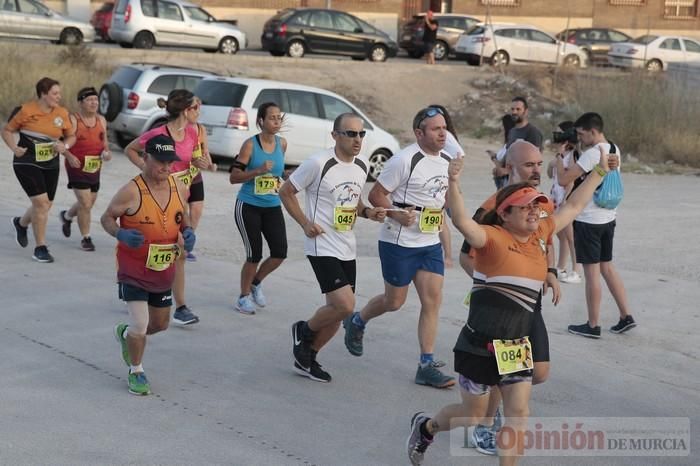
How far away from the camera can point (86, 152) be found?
1164 centimetres

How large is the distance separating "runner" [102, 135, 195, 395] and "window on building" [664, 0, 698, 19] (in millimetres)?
46978

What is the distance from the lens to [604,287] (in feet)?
38.2

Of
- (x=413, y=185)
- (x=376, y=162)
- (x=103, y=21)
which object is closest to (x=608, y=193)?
(x=413, y=185)

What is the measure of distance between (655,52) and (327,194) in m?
32.1

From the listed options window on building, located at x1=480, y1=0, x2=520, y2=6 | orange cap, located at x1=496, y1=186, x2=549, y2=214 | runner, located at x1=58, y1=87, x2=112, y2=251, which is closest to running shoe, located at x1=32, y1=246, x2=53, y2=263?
runner, located at x1=58, y1=87, x2=112, y2=251

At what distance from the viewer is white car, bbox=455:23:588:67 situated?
118 feet

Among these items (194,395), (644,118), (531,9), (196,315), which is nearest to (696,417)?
(194,395)

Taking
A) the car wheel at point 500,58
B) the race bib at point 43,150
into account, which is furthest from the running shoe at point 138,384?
the car wheel at point 500,58

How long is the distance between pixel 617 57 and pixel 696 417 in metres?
31.5

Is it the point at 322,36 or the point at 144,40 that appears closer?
the point at 144,40

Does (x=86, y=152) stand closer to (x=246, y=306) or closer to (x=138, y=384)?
(x=246, y=306)

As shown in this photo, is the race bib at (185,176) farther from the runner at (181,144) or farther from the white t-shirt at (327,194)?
the white t-shirt at (327,194)

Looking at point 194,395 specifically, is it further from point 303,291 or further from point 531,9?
point 531,9

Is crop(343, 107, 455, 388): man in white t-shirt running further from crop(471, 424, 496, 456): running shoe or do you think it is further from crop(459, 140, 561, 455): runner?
crop(471, 424, 496, 456): running shoe
